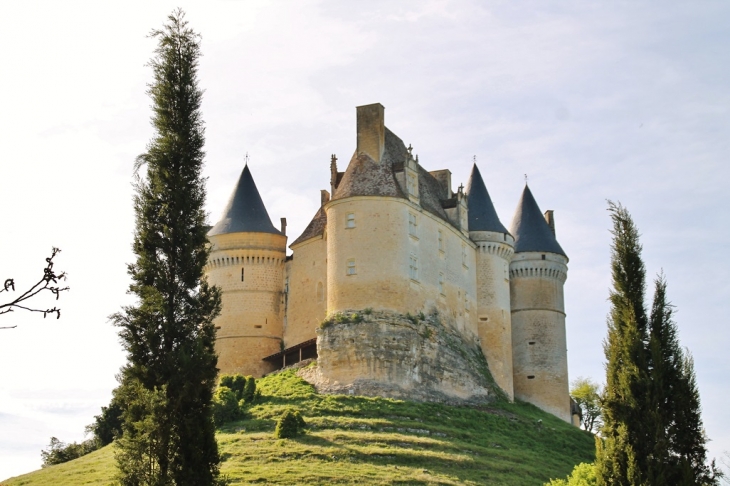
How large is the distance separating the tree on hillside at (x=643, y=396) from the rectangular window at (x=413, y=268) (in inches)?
1249

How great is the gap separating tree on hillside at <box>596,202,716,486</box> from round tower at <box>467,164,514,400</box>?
38584 mm

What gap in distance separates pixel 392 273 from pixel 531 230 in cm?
1868

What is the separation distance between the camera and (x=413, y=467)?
1612 inches

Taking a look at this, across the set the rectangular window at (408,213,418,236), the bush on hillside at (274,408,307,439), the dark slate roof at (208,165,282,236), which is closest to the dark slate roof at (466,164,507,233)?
the rectangular window at (408,213,418,236)

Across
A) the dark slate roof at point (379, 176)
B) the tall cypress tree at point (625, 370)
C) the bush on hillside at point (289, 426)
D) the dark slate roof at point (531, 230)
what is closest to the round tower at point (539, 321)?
the dark slate roof at point (531, 230)

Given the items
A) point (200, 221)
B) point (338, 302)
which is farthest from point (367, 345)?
point (200, 221)

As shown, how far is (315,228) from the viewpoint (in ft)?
200

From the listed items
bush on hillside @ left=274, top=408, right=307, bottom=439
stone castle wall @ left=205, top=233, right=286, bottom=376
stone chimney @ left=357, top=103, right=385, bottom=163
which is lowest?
bush on hillside @ left=274, top=408, right=307, bottom=439

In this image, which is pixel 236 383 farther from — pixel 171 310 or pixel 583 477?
pixel 171 310

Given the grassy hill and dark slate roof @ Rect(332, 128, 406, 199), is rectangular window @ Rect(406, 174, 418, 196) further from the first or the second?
the grassy hill

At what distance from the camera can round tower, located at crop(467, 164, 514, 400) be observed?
61.3 m

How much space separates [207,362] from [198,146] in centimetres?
542

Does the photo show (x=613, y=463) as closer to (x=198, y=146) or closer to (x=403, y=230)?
(x=198, y=146)

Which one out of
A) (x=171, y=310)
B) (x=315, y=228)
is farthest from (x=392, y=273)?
(x=171, y=310)
